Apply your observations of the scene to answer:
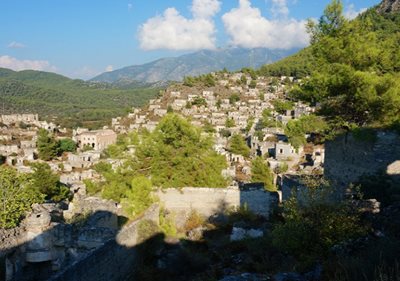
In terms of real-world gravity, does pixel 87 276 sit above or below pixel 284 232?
below

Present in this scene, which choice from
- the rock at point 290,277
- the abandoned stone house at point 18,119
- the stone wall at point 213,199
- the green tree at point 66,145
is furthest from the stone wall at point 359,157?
the abandoned stone house at point 18,119

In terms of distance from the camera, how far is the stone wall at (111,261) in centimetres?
785

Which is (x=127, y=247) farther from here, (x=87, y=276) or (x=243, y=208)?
(x=243, y=208)

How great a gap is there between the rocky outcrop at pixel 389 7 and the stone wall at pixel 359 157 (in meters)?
87.5

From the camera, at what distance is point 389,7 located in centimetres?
9138

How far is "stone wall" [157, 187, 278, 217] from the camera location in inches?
594

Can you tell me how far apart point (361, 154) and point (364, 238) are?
5.47m

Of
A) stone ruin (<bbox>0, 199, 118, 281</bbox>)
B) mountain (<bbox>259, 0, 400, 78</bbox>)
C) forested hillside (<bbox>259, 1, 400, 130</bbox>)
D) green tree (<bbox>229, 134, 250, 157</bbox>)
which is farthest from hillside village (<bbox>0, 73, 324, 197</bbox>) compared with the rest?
stone ruin (<bbox>0, 199, 118, 281</bbox>)

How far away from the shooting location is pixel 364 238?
6645 mm

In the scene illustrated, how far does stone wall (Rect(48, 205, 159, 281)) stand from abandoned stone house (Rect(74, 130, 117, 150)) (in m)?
62.0

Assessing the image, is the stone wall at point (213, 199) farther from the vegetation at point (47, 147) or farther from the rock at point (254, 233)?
the vegetation at point (47, 147)

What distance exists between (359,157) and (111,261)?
7.34 metres

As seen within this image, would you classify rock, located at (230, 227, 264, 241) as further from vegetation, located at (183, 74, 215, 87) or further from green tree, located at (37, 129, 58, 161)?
vegetation, located at (183, 74, 215, 87)

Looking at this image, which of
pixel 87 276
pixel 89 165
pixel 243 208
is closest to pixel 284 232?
pixel 87 276
